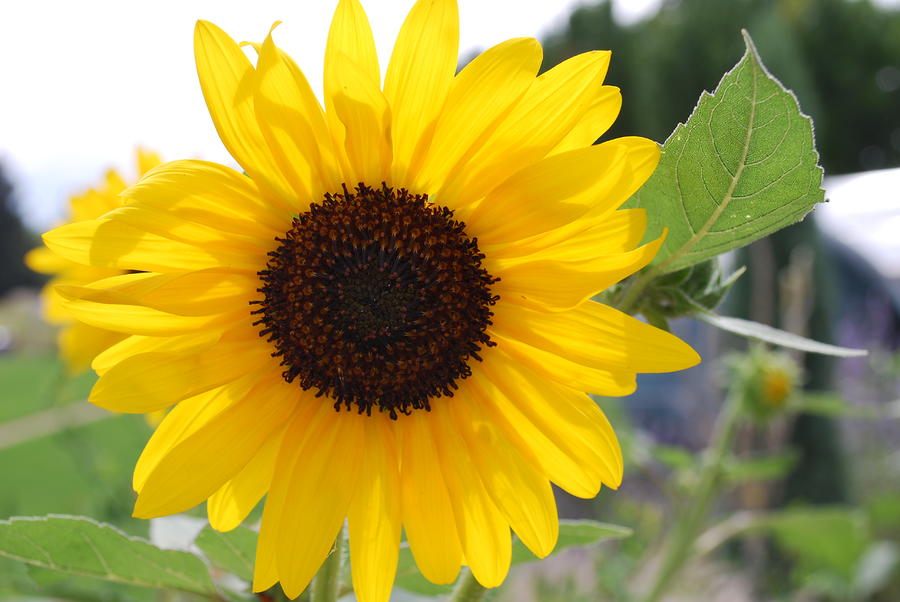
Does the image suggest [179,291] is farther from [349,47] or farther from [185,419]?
[349,47]

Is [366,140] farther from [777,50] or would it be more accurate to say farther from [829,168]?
[829,168]

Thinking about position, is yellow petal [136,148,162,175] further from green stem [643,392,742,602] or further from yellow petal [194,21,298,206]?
green stem [643,392,742,602]

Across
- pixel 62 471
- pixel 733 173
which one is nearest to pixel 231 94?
pixel 733 173

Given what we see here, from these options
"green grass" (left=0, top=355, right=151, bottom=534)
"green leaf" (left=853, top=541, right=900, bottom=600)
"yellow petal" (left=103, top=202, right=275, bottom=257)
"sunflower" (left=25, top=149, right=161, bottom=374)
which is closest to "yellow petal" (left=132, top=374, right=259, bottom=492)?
"yellow petal" (left=103, top=202, right=275, bottom=257)

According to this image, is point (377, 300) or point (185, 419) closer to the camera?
point (185, 419)

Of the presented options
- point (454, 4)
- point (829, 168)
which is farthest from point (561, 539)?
point (829, 168)

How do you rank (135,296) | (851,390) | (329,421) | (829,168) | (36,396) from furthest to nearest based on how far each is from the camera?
(829,168) < (36,396) < (851,390) < (329,421) < (135,296)

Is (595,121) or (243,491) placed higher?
(595,121)

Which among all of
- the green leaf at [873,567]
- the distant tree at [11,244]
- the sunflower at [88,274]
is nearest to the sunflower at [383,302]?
the sunflower at [88,274]
